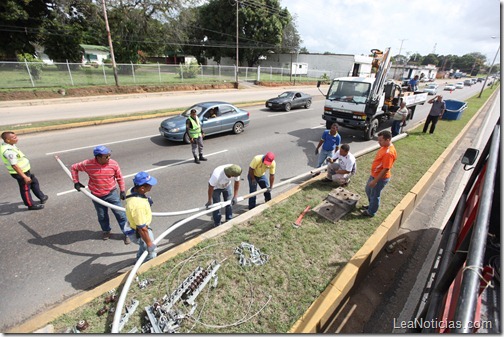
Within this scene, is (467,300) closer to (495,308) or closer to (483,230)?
(483,230)

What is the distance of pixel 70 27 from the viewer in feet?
83.0

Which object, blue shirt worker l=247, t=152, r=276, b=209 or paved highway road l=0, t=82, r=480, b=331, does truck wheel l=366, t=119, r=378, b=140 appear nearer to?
paved highway road l=0, t=82, r=480, b=331

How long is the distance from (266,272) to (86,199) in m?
4.61

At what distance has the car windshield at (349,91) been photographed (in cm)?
1001

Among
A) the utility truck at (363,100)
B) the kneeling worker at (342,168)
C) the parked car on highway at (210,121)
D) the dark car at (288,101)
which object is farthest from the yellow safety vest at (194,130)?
the dark car at (288,101)

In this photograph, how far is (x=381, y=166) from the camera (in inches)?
181

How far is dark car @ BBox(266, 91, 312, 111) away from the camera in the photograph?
1715 cm

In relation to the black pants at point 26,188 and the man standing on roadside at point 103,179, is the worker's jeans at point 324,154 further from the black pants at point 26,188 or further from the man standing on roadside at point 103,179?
the black pants at point 26,188

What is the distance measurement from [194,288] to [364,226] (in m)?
3.33

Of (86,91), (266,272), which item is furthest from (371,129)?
(86,91)

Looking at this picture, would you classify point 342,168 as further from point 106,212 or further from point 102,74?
point 102,74

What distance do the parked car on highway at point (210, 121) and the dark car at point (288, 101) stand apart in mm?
6188

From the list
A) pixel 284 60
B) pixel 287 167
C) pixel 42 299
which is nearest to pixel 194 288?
pixel 42 299

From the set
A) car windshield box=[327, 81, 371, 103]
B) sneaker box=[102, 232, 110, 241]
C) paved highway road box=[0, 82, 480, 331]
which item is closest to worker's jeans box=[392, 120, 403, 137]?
paved highway road box=[0, 82, 480, 331]
